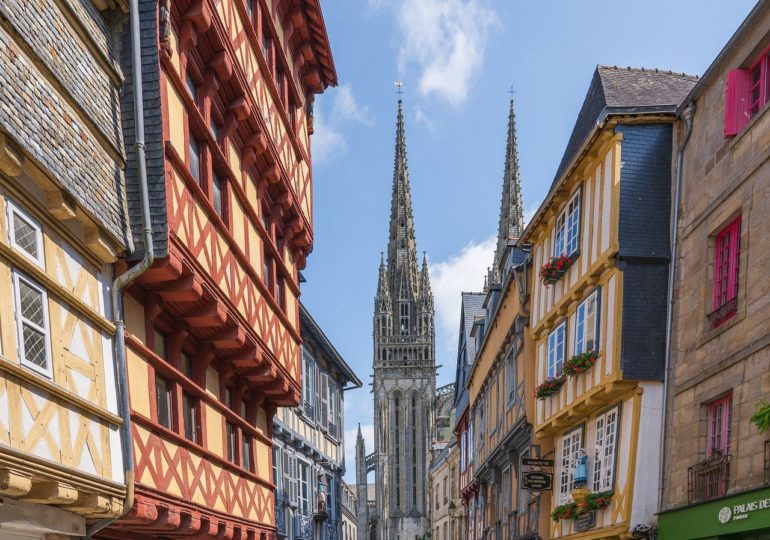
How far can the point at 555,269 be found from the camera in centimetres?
1664

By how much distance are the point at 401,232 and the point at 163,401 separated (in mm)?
109054

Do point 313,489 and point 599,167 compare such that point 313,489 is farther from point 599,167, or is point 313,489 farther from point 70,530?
point 70,530

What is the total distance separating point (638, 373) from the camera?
534 inches

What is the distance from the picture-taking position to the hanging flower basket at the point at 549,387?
54.1 feet

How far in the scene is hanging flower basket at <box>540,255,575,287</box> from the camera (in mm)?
16359

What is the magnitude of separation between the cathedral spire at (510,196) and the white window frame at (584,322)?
86696 millimetres

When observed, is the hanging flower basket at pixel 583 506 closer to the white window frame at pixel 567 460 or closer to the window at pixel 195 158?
the white window frame at pixel 567 460

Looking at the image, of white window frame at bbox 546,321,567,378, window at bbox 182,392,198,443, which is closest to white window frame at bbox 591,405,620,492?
white window frame at bbox 546,321,567,378

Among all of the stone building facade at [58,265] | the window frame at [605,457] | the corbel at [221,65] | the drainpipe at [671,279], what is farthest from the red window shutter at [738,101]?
the stone building facade at [58,265]

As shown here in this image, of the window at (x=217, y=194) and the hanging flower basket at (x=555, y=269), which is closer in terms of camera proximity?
the window at (x=217, y=194)

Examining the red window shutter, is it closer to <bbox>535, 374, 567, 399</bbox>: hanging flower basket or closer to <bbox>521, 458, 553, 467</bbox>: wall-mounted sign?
<bbox>535, 374, 567, 399</bbox>: hanging flower basket

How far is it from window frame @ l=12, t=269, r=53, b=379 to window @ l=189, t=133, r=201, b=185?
12.8 feet

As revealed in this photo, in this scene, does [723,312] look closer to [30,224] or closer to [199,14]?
[199,14]

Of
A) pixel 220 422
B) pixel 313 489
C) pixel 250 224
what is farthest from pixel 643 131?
pixel 313 489
